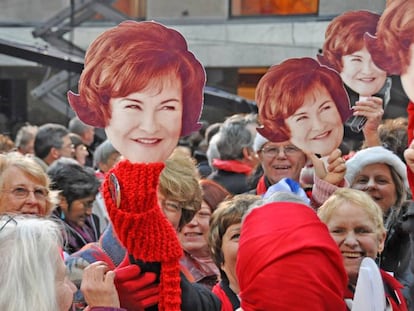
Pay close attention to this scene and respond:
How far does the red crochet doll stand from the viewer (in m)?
3.12

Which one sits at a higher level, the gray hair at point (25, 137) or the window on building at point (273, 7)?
the window on building at point (273, 7)

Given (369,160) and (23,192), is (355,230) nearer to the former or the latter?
(369,160)

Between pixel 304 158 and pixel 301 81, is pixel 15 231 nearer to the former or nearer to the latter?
pixel 301 81

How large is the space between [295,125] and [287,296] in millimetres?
1185

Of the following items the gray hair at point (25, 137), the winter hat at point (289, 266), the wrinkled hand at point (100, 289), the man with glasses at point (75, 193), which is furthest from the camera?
the gray hair at point (25, 137)

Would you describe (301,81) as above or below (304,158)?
above

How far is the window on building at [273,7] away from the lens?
13.4ft

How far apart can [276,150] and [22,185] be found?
109cm

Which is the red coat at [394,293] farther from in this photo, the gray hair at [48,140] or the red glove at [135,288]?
the gray hair at [48,140]

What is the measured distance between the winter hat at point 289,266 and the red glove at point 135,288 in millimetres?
409

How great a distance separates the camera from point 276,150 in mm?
4215

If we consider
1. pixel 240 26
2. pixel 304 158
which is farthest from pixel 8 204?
pixel 240 26

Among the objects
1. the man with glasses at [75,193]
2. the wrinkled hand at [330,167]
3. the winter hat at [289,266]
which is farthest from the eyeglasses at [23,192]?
the winter hat at [289,266]

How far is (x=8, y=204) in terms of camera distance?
4.21 meters
